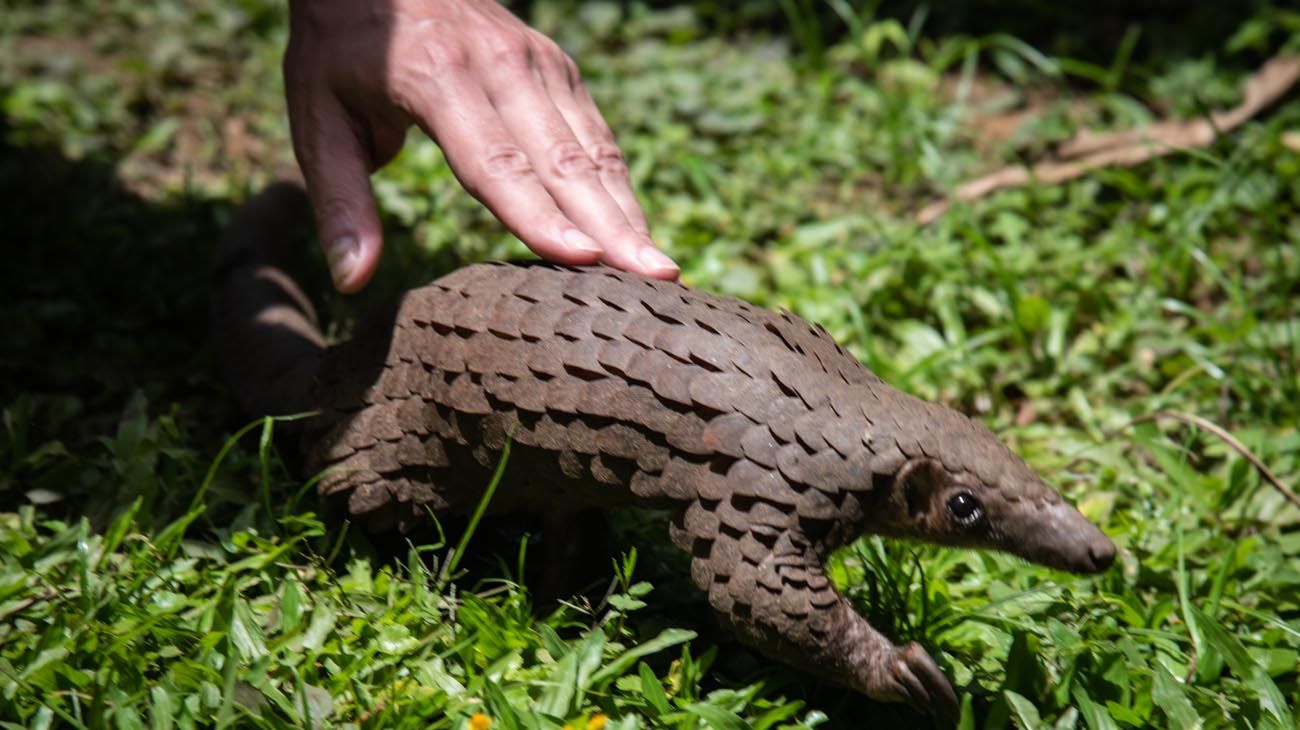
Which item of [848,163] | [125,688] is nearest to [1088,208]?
[848,163]

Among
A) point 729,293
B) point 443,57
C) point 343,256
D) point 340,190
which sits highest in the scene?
point 443,57

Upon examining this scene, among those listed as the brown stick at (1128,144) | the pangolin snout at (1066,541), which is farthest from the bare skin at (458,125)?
the brown stick at (1128,144)

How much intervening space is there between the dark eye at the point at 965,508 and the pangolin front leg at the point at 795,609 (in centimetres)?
23

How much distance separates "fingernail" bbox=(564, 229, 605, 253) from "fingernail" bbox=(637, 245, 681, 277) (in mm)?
84

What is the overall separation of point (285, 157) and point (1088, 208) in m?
2.87

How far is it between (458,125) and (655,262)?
1.67 feet

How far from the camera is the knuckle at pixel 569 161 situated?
239 centimetres

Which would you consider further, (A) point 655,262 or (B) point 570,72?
(B) point 570,72

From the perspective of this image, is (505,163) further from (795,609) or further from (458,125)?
(795,609)

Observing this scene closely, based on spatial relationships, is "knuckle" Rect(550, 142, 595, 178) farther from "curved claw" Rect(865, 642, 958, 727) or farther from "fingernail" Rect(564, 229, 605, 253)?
"curved claw" Rect(865, 642, 958, 727)

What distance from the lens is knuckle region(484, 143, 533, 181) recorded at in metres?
2.33

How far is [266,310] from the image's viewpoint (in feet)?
9.75

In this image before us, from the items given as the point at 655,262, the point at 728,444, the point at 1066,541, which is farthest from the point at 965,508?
the point at 655,262

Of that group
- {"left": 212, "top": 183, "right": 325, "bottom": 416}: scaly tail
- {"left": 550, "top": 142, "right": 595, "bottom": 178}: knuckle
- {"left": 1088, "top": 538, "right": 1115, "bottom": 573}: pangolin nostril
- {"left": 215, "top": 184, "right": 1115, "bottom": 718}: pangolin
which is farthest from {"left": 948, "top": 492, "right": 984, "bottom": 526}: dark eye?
{"left": 212, "top": 183, "right": 325, "bottom": 416}: scaly tail
